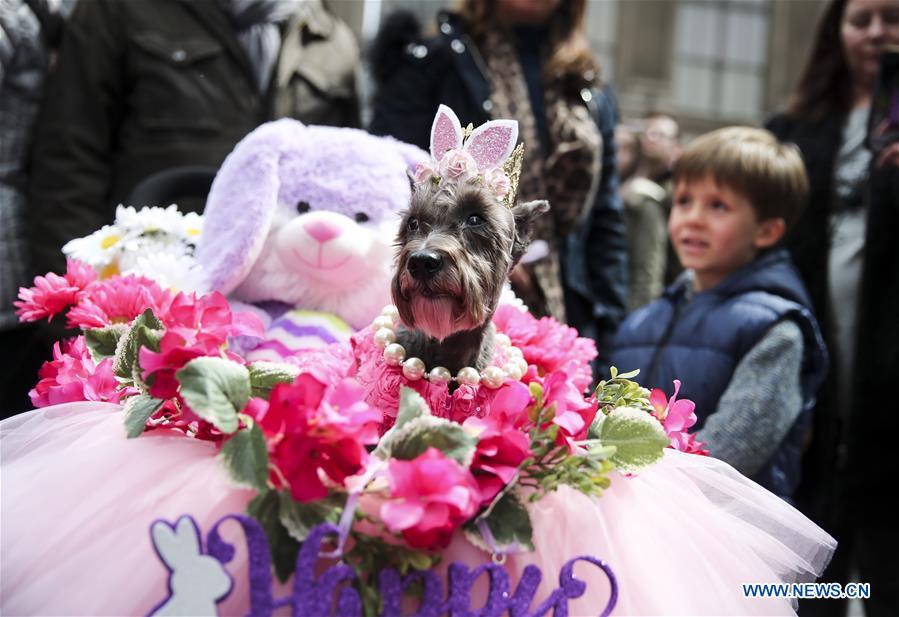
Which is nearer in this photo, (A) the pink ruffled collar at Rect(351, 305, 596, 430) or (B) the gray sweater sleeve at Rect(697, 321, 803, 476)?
(A) the pink ruffled collar at Rect(351, 305, 596, 430)

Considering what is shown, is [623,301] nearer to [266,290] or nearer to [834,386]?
[834,386]

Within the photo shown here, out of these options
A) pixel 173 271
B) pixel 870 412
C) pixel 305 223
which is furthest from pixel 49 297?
pixel 870 412

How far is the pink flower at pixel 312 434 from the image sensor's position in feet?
3.02

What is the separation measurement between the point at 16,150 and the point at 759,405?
6.24 ft

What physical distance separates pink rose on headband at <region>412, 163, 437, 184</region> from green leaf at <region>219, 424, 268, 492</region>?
0.48m

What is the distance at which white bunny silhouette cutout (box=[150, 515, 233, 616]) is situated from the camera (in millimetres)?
902

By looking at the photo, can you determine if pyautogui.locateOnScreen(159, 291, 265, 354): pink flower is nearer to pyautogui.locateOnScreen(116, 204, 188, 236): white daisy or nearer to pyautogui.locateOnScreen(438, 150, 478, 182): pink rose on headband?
pyautogui.locateOnScreen(438, 150, 478, 182): pink rose on headband

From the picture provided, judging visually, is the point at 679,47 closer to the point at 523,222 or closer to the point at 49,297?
the point at 523,222

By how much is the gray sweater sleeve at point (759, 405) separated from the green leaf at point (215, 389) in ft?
3.56

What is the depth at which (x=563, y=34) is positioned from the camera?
7.52ft

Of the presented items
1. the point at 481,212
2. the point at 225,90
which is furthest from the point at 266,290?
the point at 225,90

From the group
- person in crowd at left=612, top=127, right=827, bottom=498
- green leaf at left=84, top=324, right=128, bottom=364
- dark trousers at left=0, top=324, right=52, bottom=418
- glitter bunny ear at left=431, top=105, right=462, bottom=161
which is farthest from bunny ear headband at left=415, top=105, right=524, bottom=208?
dark trousers at left=0, top=324, right=52, bottom=418

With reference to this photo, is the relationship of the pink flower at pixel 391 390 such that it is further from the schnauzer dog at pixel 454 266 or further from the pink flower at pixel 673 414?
the pink flower at pixel 673 414

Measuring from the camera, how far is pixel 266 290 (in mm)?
1626
